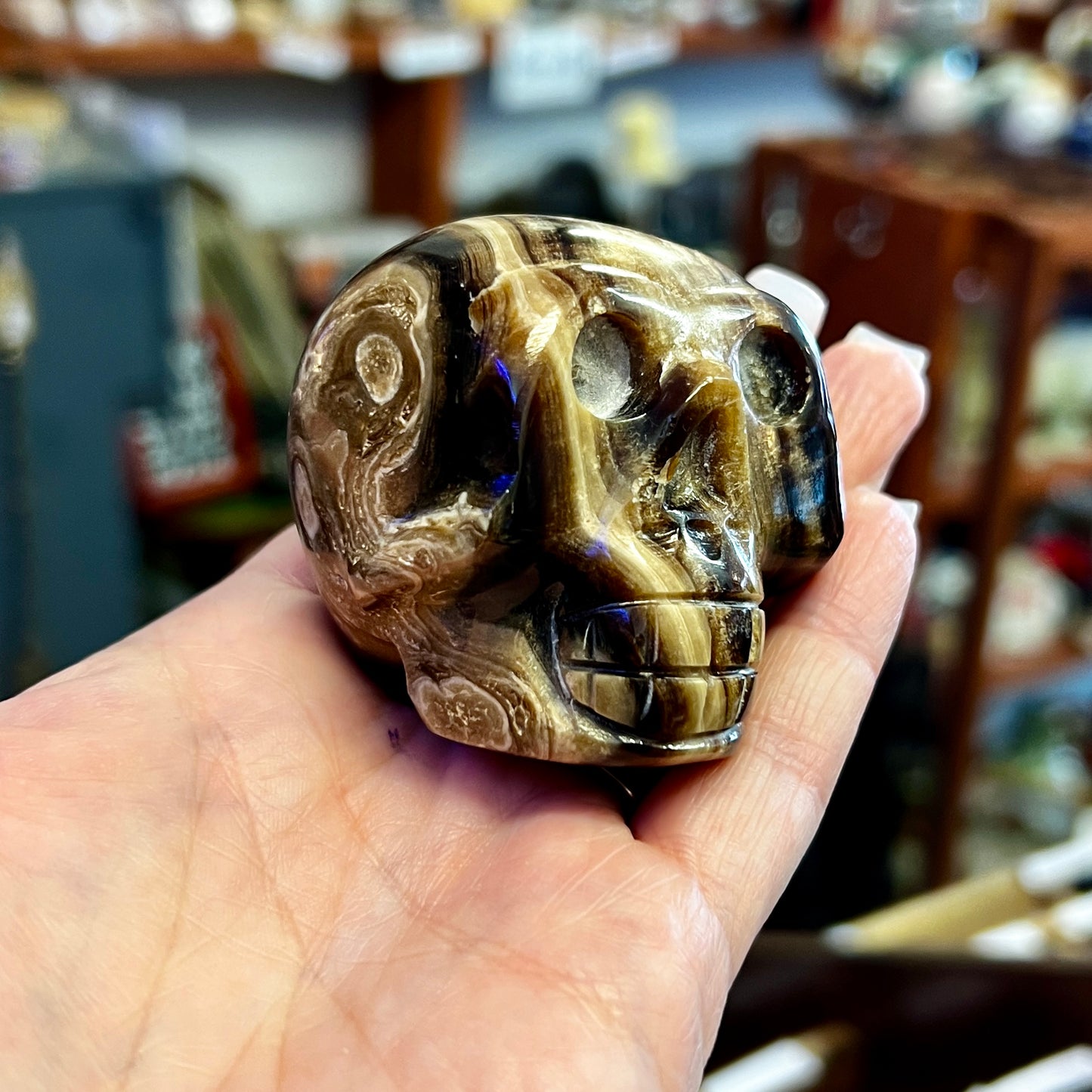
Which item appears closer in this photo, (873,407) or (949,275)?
(873,407)

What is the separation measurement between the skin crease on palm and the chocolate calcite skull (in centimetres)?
5

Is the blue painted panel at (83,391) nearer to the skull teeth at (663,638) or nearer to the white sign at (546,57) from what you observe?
the white sign at (546,57)

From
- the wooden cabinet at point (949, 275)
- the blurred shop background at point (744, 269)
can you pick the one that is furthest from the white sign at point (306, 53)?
the wooden cabinet at point (949, 275)

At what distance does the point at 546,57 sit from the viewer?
1.74 m

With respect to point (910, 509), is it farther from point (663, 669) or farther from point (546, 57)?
point (546, 57)

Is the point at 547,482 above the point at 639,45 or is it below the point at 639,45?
below

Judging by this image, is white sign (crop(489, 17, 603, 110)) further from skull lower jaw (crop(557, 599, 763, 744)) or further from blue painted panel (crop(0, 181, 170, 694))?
skull lower jaw (crop(557, 599, 763, 744))

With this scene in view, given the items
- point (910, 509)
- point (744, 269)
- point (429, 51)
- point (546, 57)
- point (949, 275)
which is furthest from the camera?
point (744, 269)

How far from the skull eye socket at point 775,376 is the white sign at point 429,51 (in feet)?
3.34

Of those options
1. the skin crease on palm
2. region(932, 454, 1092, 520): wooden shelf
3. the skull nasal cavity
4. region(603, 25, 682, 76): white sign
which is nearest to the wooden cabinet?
region(932, 454, 1092, 520): wooden shelf

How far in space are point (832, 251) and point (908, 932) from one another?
0.84 m

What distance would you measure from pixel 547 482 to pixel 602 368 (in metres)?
0.08

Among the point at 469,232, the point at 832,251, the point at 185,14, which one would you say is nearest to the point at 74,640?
the point at 185,14

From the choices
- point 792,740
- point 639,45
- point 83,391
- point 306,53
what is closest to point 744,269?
point 639,45
